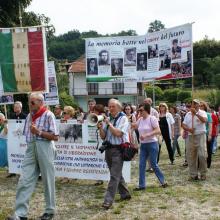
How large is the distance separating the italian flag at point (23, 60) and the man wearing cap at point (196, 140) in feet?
10.9

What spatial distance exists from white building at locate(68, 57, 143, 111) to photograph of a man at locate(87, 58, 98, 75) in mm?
63826

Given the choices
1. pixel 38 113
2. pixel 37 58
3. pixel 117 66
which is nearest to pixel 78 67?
pixel 117 66

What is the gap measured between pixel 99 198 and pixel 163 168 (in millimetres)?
4390

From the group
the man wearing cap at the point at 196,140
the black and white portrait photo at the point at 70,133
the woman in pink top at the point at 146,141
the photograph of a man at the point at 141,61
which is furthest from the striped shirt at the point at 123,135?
the photograph of a man at the point at 141,61

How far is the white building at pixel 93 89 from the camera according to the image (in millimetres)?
79938

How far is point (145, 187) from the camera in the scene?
10.3 metres

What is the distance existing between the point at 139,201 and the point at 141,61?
6.14 meters

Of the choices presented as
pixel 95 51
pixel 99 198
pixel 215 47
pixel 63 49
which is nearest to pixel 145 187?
pixel 99 198

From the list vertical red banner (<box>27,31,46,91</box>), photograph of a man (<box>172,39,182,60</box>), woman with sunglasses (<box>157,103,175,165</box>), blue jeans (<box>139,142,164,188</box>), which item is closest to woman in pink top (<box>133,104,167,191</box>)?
blue jeans (<box>139,142,164,188</box>)

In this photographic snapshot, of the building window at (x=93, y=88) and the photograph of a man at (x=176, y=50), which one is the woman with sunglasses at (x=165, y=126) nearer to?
the photograph of a man at (x=176, y=50)

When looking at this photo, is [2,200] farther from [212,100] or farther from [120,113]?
[212,100]

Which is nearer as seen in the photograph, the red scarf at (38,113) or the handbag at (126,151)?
the red scarf at (38,113)

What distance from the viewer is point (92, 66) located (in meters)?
15.0

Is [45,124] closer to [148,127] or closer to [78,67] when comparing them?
[148,127]
